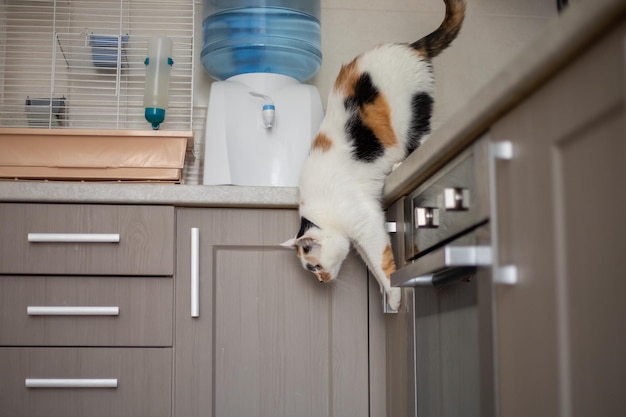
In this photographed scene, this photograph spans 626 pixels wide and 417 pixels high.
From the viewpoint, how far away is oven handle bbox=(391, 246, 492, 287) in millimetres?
1141

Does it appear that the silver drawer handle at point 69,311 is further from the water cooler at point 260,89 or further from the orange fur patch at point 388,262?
the orange fur patch at point 388,262

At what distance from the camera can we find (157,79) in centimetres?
223

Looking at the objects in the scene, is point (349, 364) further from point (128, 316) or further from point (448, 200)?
point (448, 200)

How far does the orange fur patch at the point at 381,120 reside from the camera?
1.86 metres

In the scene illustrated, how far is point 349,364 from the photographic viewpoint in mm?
1909

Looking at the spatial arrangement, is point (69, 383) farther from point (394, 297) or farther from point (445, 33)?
point (445, 33)

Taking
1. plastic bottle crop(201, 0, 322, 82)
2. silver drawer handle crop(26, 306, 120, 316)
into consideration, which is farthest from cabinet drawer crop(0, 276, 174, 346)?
plastic bottle crop(201, 0, 322, 82)

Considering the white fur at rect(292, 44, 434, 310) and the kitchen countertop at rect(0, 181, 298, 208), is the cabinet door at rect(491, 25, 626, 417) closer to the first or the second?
the white fur at rect(292, 44, 434, 310)

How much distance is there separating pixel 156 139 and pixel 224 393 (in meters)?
0.64

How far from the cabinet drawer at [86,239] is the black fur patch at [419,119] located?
576 mm

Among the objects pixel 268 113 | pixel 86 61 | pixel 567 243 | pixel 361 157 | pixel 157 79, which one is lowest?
pixel 567 243

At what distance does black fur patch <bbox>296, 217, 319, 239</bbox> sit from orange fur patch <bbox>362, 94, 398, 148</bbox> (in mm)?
242

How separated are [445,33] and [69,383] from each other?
118 cm

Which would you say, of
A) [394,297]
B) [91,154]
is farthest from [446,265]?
[91,154]
